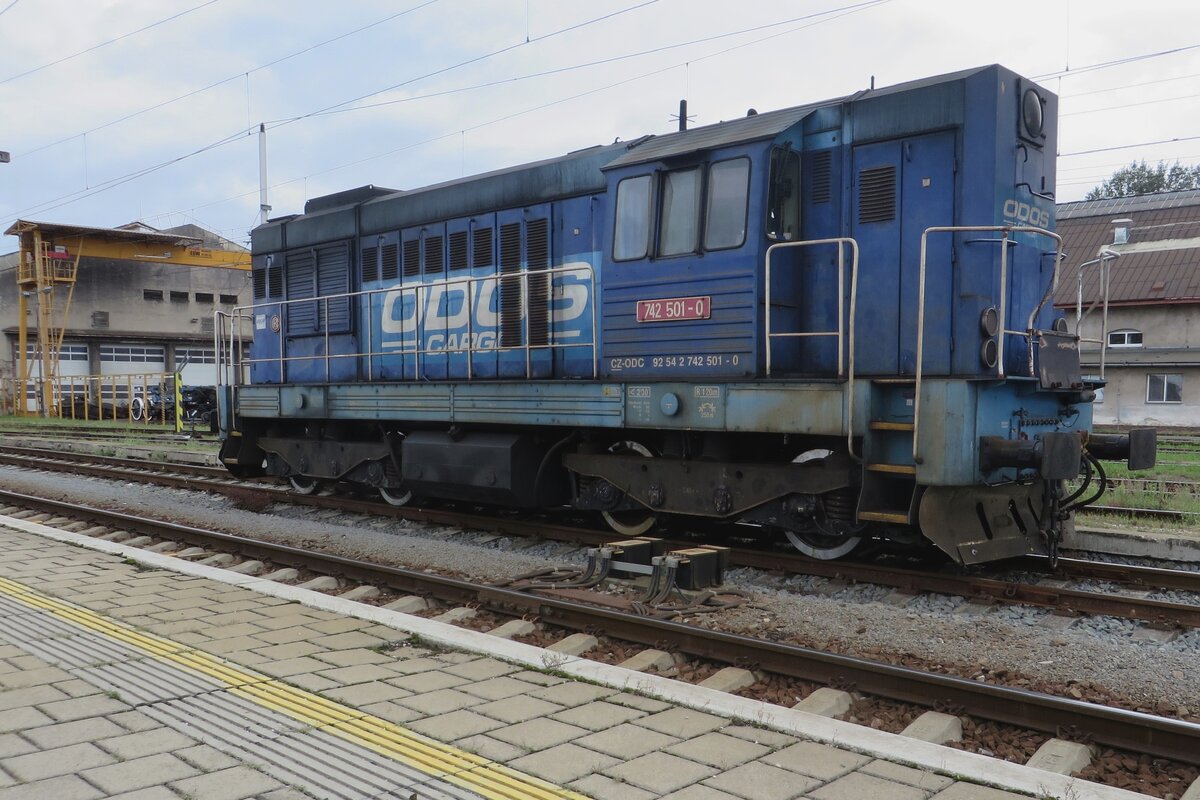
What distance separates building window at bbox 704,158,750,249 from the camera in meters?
6.90

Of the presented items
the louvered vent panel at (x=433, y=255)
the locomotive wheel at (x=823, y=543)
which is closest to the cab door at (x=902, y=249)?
the locomotive wheel at (x=823, y=543)

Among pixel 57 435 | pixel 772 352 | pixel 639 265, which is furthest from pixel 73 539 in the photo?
pixel 57 435

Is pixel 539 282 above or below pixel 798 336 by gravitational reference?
above

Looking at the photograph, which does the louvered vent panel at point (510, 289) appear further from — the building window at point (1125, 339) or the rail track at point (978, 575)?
the building window at point (1125, 339)

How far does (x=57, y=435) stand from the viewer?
25531 millimetres

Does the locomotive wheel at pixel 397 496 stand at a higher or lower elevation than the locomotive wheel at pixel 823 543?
lower

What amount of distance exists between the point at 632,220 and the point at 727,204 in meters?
0.94

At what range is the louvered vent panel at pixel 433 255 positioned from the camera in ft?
33.0

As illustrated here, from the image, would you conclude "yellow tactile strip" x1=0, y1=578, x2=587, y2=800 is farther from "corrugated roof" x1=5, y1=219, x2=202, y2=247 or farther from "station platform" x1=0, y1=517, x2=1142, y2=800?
"corrugated roof" x1=5, y1=219, x2=202, y2=247

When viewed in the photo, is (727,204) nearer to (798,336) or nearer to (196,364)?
(798,336)

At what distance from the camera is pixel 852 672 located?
4422 mm

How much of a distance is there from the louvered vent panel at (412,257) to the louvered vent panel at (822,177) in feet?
16.0

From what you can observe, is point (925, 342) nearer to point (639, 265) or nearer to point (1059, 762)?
point (639, 265)

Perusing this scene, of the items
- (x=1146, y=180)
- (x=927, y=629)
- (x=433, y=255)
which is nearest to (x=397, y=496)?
(x=433, y=255)
